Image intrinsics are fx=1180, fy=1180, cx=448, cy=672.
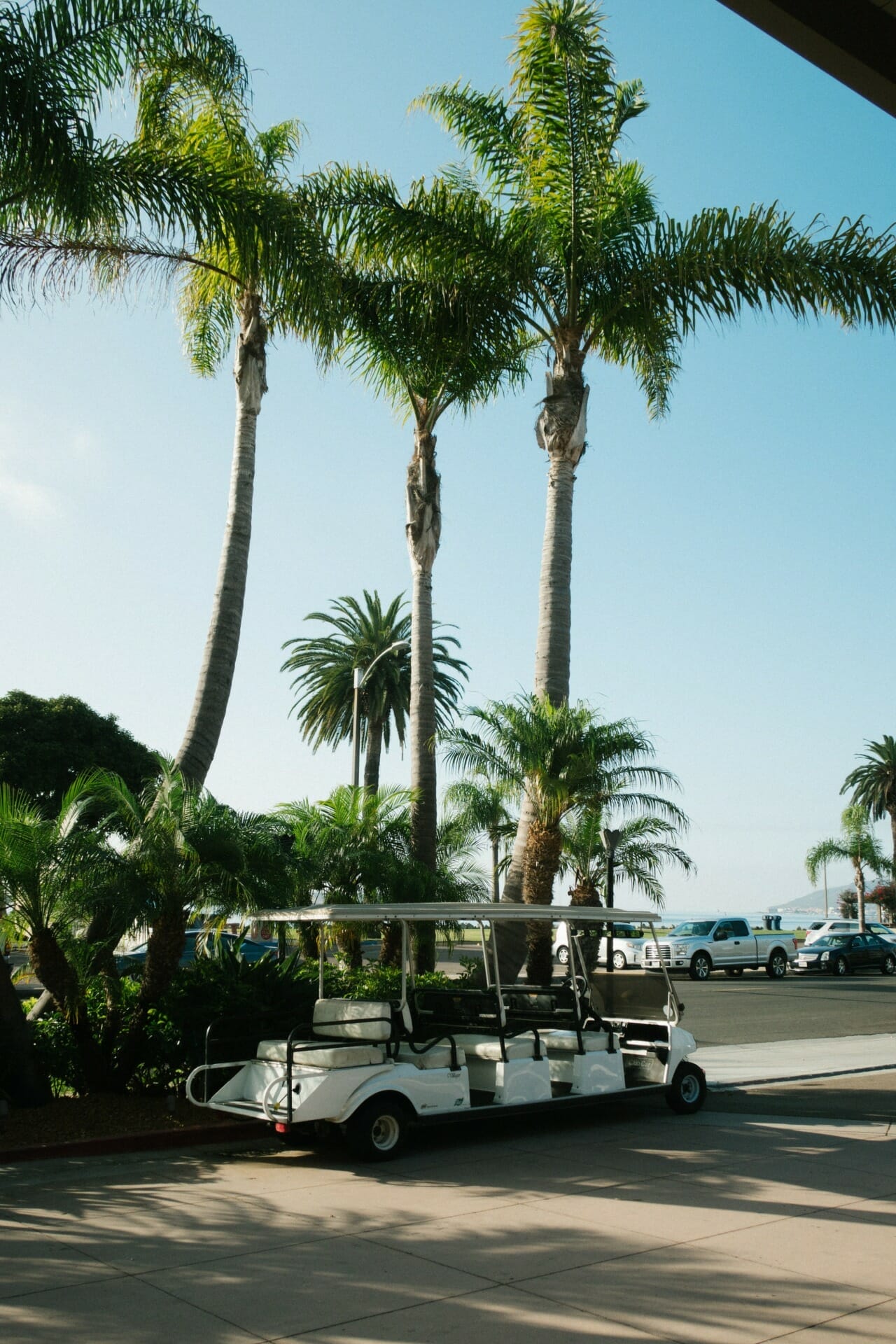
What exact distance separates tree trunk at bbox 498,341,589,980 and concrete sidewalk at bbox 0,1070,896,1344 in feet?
28.7

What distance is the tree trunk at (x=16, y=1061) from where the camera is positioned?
10273 millimetres

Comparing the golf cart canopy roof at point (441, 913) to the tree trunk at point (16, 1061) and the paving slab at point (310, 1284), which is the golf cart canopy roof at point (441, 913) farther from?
the paving slab at point (310, 1284)

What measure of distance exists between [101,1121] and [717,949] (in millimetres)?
28539

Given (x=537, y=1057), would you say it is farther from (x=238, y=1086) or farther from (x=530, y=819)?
(x=530, y=819)

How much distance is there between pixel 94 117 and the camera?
12.0 metres

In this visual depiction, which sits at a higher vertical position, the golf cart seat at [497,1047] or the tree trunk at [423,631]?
the tree trunk at [423,631]

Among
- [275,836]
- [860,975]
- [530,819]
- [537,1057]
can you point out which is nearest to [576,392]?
[530,819]

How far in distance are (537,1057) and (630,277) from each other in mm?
12690

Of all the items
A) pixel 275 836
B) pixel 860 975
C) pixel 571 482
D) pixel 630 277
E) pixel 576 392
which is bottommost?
pixel 860 975

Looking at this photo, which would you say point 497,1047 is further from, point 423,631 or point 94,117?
point 423,631

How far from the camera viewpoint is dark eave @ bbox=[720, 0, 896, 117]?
3564 mm

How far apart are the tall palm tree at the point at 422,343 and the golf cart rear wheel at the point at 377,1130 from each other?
8802 millimetres

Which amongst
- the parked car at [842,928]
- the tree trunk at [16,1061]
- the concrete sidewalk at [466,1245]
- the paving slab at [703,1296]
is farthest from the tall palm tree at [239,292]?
the parked car at [842,928]

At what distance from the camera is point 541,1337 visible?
5320 millimetres
